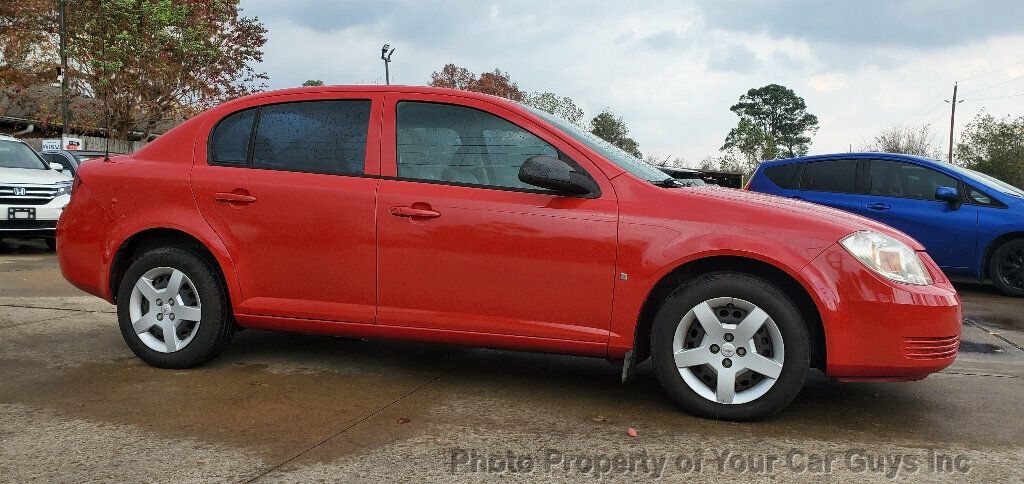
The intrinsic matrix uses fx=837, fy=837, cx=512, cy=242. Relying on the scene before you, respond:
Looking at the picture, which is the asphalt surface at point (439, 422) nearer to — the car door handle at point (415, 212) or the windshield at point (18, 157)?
the car door handle at point (415, 212)

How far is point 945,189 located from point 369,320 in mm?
7101

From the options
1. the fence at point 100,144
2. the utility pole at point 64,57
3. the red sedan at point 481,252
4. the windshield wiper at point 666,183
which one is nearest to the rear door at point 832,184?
the red sedan at point 481,252

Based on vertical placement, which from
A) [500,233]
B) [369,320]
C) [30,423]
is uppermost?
[500,233]

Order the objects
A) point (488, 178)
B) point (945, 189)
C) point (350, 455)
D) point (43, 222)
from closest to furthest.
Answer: point (350, 455) < point (488, 178) < point (945, 189) < point (43, 222)

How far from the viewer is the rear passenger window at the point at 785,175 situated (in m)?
9.88

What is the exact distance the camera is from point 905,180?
9.18m

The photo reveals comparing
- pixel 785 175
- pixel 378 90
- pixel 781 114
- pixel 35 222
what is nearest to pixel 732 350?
pixel 378 90

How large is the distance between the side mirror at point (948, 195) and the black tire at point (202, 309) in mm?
7491

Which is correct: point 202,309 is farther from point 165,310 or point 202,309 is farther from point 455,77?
point 455,77

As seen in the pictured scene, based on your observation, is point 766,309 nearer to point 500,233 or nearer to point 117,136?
point 500,233

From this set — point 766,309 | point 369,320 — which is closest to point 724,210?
point 766,309

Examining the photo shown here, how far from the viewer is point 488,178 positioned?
4.20m

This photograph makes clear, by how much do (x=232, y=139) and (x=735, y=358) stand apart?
2.94m

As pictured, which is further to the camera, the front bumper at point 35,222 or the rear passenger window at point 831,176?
the front bumper at point 35,222
